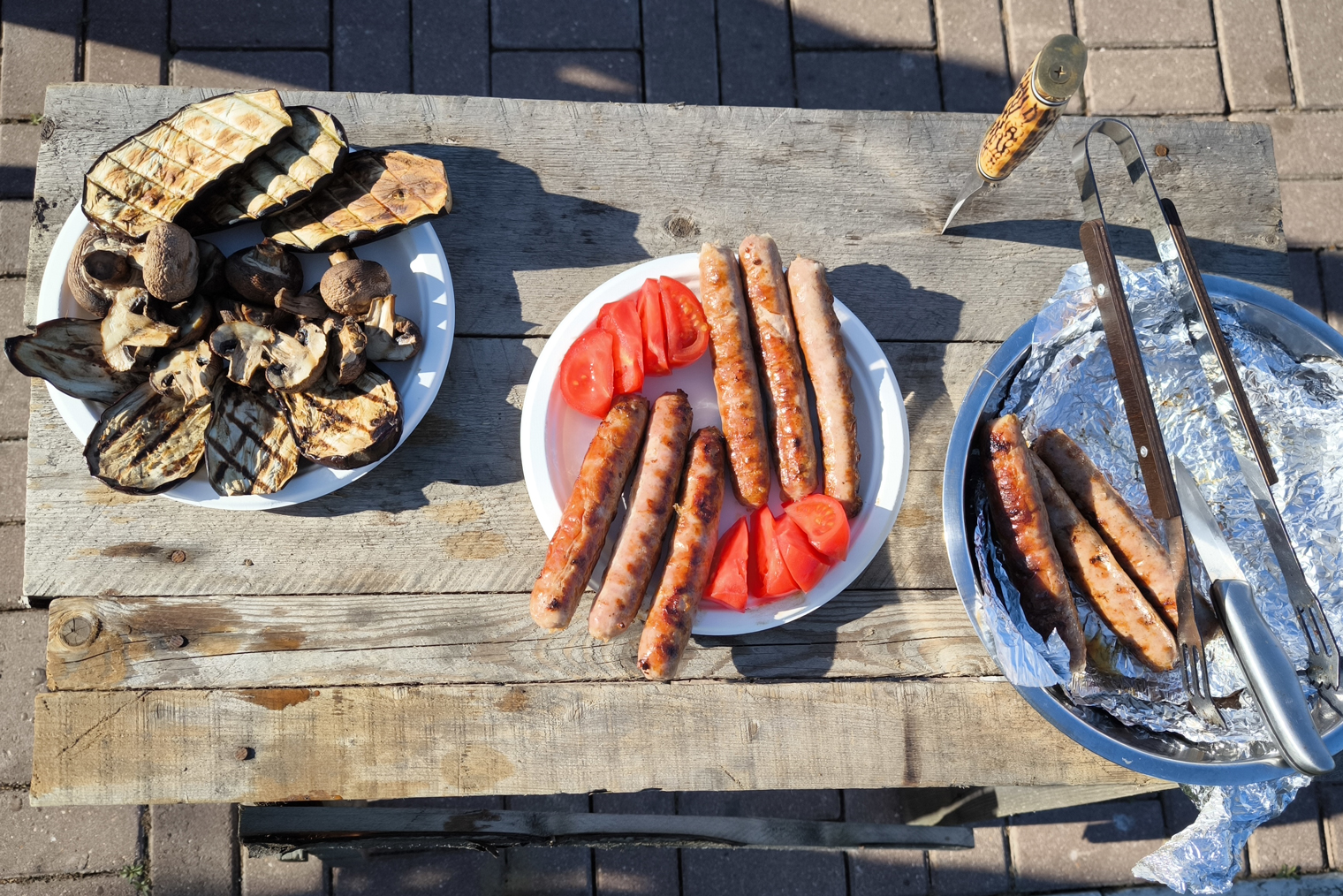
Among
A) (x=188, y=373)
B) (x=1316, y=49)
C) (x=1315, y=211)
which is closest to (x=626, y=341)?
(x=188, y=373)

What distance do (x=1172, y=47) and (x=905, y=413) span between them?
2.46 meters

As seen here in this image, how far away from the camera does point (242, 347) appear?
1748mm

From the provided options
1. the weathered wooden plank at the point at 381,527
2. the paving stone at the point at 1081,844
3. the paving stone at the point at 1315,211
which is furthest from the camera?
the paving stone at the point at 1315,211

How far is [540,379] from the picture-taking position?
1.90 metres

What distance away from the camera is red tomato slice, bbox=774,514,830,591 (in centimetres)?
181

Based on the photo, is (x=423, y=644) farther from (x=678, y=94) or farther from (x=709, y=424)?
(x=678, y=94)

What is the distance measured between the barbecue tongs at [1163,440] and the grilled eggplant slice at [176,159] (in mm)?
1799

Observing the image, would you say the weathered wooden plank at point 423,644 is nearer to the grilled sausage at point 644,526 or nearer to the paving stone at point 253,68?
the grilled sausage at point 644,526

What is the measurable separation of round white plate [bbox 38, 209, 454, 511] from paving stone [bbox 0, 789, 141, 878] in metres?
1.65

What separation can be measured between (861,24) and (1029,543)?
7.86ft

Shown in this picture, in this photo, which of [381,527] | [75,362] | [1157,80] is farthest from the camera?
[1157,80]

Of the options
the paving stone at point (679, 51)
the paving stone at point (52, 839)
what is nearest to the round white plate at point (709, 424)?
the paving stone at point (679, 51)

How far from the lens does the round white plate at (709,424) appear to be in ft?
6.14

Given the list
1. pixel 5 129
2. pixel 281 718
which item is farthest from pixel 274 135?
pixel 5 129
